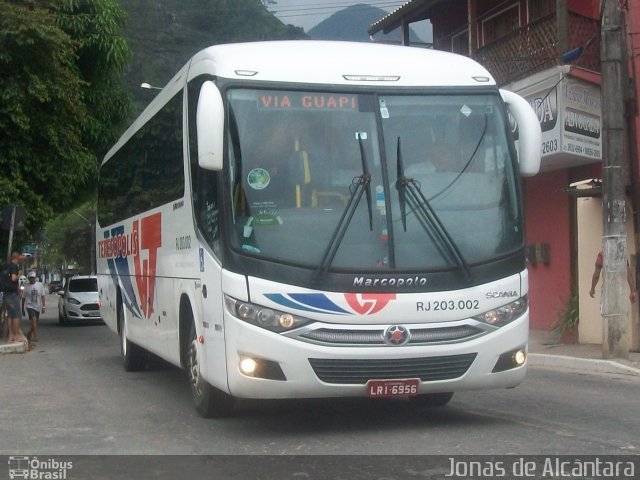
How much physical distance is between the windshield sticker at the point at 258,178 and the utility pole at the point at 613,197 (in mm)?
7537

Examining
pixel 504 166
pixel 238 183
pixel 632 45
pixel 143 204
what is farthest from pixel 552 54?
pixel 238 183

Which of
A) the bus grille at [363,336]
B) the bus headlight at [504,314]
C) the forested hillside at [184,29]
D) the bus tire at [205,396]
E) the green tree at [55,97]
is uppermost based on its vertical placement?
the forested hillside at [184,29]

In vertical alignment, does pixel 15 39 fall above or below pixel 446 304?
above

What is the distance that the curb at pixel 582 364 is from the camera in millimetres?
13164

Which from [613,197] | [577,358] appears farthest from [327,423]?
[613,197]

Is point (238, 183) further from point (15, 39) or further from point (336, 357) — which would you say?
point (15, 39)

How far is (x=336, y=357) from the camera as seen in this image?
765 cm

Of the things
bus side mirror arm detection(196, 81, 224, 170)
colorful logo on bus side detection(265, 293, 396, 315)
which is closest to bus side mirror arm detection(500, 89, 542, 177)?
colorful logo on bus side detection(265, 293, 396, 315)

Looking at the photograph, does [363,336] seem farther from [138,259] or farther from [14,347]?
[14,347]

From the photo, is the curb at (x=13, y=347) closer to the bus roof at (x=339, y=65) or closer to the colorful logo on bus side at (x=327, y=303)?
the bus roof at (x=339, y=65)

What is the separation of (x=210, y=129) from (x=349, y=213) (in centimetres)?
128

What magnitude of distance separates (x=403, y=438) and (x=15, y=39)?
51.1 ft

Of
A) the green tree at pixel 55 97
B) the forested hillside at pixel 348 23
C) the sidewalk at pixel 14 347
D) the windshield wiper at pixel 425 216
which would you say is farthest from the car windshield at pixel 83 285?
the forested hillside at pixel 348 23

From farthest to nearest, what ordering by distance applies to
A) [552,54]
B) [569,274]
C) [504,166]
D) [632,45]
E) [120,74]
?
[120,74]
[569,274]
[552,54]
[632,45]
[504,166]
